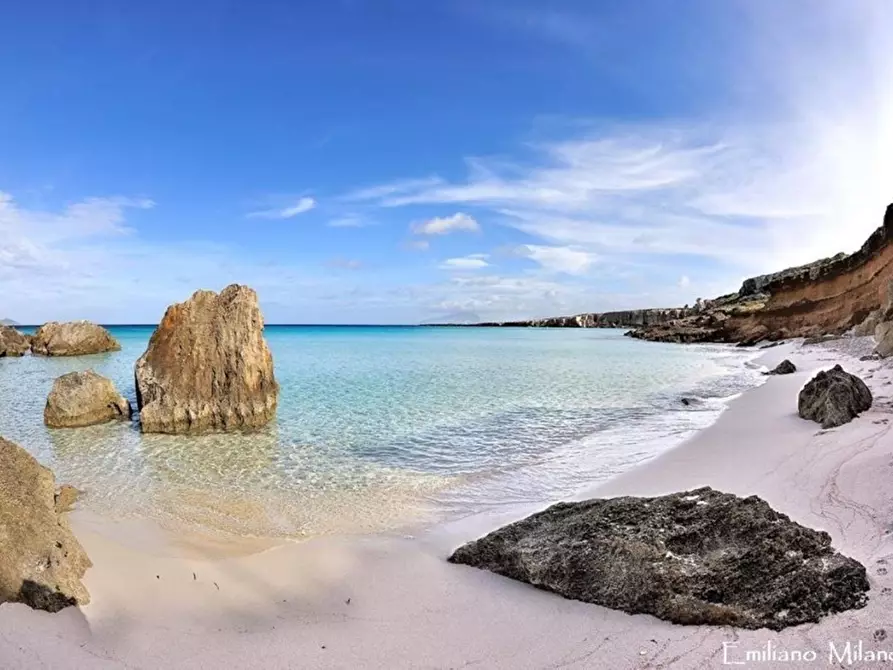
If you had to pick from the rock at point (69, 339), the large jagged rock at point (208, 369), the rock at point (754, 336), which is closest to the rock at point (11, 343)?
the rock at point (69, 339)

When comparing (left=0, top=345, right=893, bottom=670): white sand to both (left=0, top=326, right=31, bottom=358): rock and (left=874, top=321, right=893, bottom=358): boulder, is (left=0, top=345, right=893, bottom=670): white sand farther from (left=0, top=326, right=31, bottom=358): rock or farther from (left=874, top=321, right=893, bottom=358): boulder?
(left=0, top=326, right=31, bottom=358): rock

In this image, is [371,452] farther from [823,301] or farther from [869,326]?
[823,301]

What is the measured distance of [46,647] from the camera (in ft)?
14.5

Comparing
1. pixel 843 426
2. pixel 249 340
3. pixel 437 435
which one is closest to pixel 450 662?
pixel 843 426

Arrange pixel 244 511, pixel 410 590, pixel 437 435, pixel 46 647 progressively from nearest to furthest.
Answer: pixel 46 647 → pixel 410 590 → pixel 244 511 → pixel 437 435

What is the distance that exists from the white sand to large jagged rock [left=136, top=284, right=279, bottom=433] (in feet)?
25.2

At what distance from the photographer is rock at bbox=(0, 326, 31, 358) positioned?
4772 centimetres

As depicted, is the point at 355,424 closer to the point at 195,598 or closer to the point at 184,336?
the point at 184,336

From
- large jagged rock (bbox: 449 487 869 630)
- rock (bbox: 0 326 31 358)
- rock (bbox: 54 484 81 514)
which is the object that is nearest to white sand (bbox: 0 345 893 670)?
large jagged rock (bbox: 449 487 869 630)

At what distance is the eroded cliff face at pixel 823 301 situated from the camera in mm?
32094

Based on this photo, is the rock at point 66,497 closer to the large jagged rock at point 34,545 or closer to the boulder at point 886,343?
the large jagged rock at point 34,545

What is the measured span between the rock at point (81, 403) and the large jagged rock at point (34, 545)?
11056mm

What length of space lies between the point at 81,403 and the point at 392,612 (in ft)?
50.0

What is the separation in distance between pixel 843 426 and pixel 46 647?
1207 centimetres
